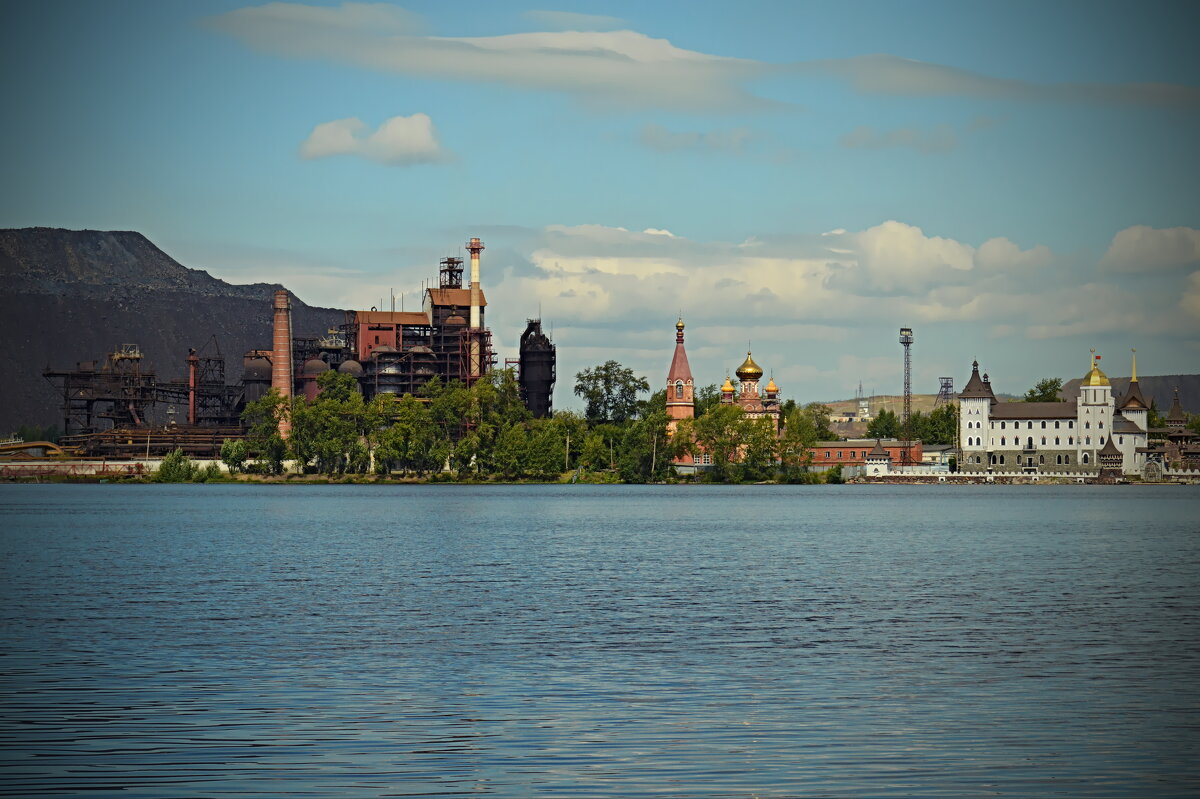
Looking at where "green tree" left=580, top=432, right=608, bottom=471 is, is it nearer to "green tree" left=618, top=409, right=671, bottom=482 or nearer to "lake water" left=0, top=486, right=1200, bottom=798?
"green tree" left=618, top=409, right=671, bottom=482

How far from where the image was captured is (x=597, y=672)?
26062 millimetres

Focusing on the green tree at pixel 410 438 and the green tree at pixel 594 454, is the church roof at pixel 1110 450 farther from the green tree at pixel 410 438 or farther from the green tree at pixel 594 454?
the green tree at pixel 410 438

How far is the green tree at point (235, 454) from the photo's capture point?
181875 mm

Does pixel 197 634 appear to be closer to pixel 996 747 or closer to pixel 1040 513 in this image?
pixel 996 747

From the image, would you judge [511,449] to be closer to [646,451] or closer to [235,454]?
[646,451]

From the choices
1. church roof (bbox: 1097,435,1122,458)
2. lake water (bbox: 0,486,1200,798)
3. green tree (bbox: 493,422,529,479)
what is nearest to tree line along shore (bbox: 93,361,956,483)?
green tree (bbox: 493,422,529,479)

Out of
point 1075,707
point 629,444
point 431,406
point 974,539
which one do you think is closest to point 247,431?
point 431,406

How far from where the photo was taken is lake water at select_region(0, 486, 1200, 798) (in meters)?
18.2

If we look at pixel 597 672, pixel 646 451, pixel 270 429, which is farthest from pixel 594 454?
pixel 597 672

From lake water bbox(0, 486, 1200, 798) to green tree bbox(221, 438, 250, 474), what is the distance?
124282mm

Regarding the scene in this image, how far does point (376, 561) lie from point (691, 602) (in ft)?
61.2

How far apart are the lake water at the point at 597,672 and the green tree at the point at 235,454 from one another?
124282mm

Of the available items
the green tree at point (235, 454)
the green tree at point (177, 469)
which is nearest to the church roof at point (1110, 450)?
the green tree at point (235, 454)

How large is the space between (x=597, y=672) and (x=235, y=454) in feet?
533
